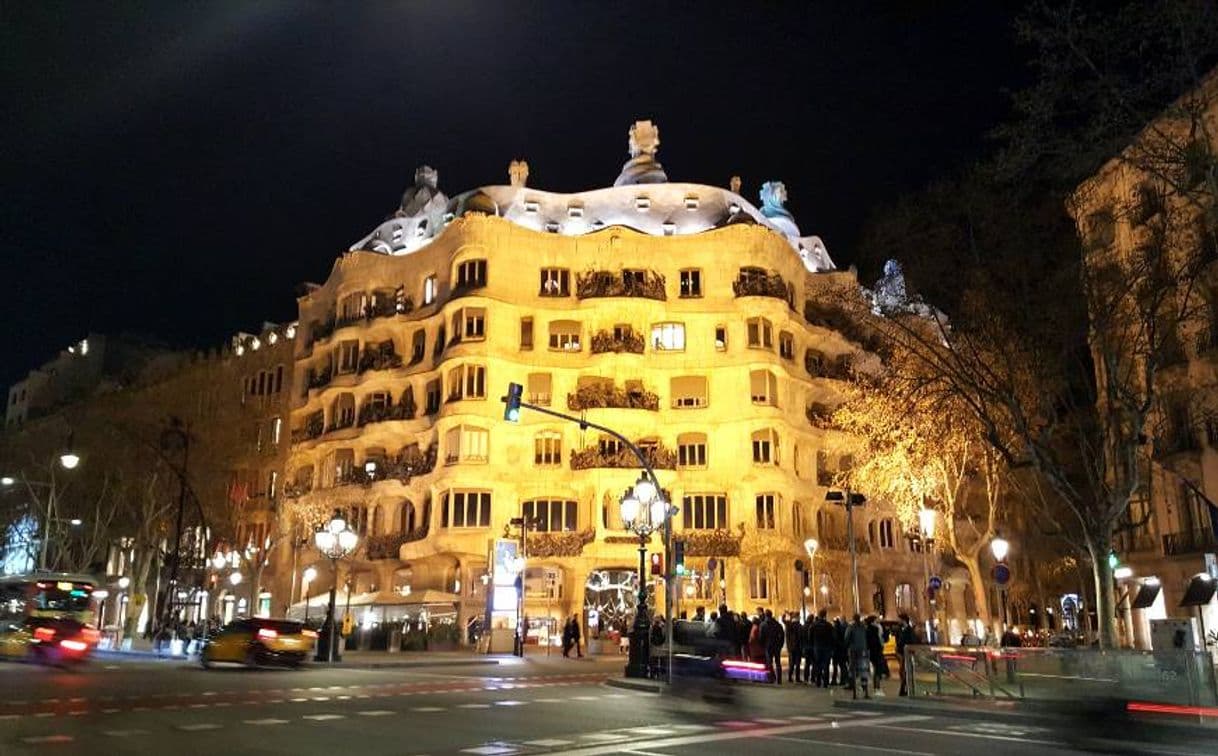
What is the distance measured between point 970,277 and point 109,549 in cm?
7468

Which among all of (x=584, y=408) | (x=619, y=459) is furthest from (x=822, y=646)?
(x=584, y=408)

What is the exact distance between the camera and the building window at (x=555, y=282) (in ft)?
171

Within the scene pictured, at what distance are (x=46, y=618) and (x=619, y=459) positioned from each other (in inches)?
1016

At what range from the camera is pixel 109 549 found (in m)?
77.9

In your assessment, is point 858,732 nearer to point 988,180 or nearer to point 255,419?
point 988,180

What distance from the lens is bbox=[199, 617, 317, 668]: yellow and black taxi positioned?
28172 millimetres

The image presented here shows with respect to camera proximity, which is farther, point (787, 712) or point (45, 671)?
point (45, 671)

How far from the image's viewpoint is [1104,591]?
78.6 ft

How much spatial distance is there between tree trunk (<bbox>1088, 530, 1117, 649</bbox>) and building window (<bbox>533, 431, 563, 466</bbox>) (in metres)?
29.5

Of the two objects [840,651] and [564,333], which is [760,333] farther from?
[840,651]

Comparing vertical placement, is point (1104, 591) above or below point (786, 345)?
below

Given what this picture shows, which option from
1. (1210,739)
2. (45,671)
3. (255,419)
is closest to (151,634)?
(255,419)

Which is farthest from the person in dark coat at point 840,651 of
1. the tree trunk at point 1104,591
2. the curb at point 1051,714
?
the tree trunk at point 1104,591

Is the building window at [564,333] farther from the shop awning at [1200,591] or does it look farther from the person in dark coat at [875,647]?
Answer: the person in dark coat at [875,647]
